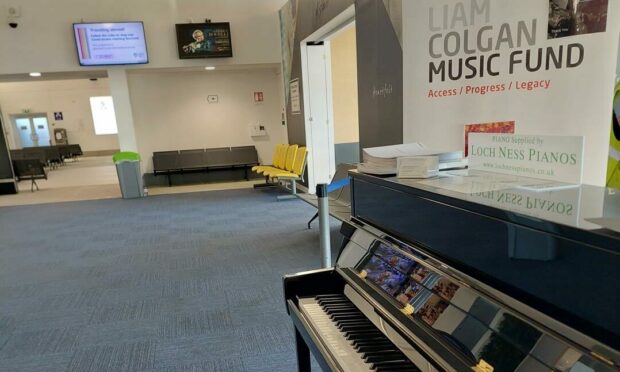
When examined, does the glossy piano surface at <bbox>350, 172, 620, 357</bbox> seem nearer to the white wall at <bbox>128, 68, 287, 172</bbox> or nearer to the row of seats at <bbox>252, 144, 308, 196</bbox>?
the row of seats at <bbox>252, 144, 308, 196</bbox>

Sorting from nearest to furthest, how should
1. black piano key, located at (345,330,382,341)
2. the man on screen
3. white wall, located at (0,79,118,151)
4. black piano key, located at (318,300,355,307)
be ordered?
black piano key, located at (345,330,382,341) < black piano key, located at (318,300,355,307) < the man on screen < white wall, located at (0,79,118,151)

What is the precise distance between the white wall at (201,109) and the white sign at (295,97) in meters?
1.80

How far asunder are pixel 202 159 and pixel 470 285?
27.0ft

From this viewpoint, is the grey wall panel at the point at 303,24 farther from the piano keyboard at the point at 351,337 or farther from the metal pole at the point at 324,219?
the piano keyboard at the point at 351,337

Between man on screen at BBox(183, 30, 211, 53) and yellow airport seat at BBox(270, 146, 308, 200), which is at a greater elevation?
man on screen at BBox(183, 30, 211, 53)

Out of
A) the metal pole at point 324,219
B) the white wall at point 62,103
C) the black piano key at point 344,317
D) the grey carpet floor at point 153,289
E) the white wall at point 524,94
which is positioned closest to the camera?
the black piano key at point 344,317

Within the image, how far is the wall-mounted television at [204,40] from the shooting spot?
719 cm

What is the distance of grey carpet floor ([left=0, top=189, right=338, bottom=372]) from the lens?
2324 millimetres

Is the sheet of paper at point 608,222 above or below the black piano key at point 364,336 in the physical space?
above

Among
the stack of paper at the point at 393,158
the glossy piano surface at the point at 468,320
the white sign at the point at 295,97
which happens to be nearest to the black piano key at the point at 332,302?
the glossy piano surface at the point at 468,320

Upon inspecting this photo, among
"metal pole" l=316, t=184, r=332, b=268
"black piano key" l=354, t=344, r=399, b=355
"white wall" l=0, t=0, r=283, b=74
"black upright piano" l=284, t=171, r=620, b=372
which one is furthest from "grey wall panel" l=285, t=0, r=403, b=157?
"white wall" l=0, t=0, r=283, b=74

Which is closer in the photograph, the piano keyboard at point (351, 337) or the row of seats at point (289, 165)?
the piano keyboard at point (351, 337)

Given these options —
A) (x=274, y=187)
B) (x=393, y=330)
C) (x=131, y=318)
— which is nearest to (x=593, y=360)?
(x=393, y=330)

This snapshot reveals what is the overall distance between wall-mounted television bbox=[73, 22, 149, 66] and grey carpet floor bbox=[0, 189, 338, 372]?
3.00 meters
